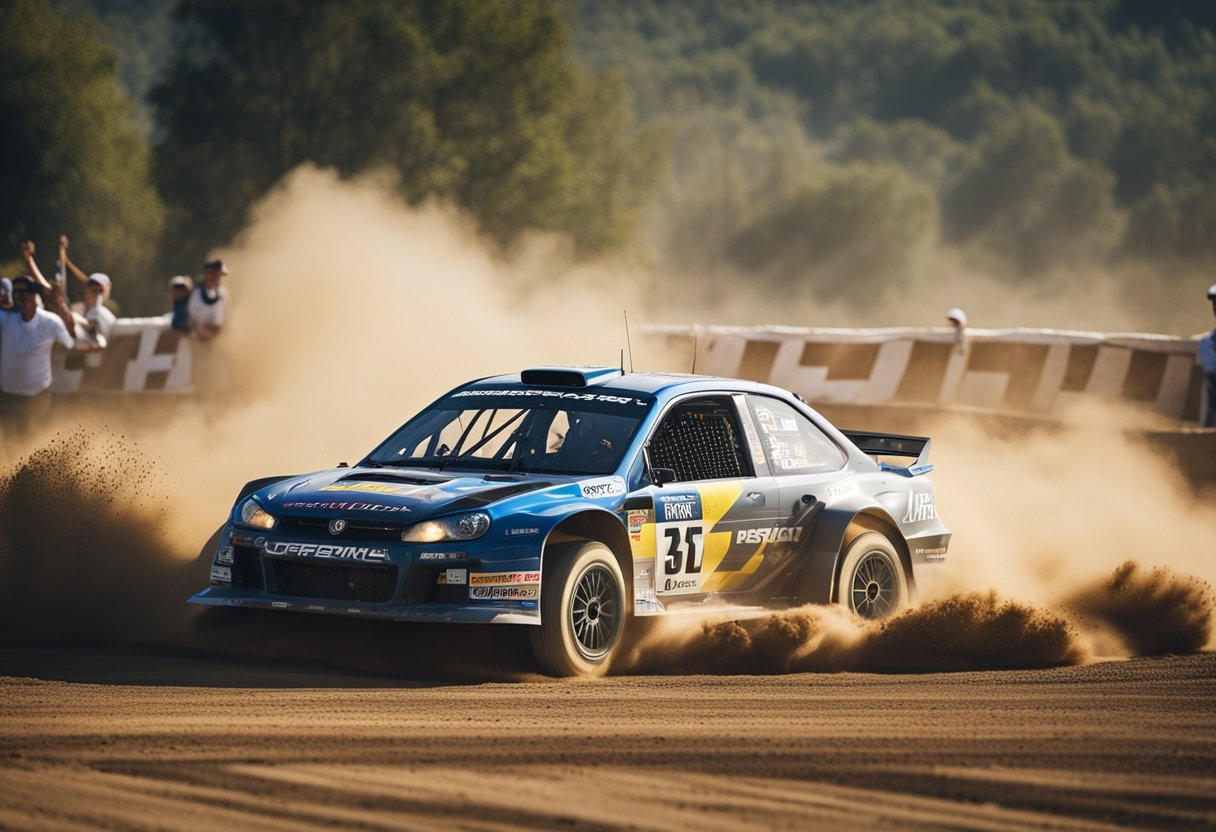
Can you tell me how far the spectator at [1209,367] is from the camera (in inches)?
650

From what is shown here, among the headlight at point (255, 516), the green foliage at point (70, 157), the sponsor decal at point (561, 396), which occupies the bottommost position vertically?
the headlight at point (255, 516)

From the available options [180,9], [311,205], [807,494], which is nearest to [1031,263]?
[180,9]

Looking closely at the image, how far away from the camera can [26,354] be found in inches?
643

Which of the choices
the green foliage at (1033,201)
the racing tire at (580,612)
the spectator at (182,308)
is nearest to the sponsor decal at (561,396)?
the racing tire at (580,612)

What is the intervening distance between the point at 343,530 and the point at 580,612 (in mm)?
1154

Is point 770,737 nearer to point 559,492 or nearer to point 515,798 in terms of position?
point 515,798

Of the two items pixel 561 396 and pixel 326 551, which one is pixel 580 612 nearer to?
pixel 326 551

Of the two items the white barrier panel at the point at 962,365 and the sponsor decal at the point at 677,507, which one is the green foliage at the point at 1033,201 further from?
the sponsor decal at the point at 677,507

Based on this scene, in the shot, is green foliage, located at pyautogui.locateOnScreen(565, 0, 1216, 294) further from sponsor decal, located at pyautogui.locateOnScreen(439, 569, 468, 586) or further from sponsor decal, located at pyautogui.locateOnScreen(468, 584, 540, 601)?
sponsor decal, located at pyautogui.locateOnScreen(439, 569, 468, 586)

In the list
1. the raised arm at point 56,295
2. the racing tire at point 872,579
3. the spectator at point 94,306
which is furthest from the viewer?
the spectator at point 94,306

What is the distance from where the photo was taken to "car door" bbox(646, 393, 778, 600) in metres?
8.73

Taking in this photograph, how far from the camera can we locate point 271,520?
27.2 ft

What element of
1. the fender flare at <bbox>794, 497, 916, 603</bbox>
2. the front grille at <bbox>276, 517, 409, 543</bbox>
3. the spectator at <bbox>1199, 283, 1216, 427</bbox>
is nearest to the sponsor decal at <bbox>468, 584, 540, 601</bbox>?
the front grille at <bbox>276, 517, 409, 543</bbox>

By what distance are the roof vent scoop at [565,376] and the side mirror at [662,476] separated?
76 centimetres
